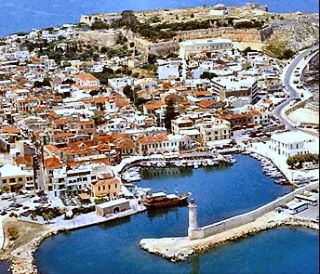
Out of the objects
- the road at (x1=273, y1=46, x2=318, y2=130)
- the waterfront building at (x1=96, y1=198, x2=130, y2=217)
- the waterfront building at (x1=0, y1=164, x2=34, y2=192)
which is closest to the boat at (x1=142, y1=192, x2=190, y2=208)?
the waterfront building at (x1=96, y1=198, x2=130, y2=217)

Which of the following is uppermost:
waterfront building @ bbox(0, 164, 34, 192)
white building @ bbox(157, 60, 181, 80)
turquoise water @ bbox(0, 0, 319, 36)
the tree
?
turquoise water @ bbox(0, 0, 319, 36)

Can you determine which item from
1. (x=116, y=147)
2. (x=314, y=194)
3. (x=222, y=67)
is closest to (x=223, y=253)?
(x=314, y=194)

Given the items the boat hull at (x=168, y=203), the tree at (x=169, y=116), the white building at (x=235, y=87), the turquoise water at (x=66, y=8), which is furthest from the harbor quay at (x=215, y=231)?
the turquoise water at (x=66, y=8)

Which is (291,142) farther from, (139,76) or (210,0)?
(210,0)

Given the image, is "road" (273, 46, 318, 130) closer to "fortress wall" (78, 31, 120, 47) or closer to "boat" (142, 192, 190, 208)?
"boat" (142, 192, 190, 208)

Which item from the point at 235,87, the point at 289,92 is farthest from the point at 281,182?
the point at 289,92

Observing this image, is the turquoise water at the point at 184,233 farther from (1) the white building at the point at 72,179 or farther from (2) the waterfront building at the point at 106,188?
(1) the white building at the point at 72,179
